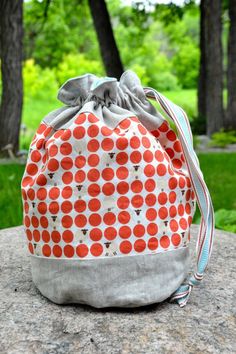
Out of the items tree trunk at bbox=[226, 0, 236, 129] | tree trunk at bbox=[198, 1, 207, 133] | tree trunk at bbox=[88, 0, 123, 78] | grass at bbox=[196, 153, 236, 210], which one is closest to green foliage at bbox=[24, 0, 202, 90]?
tree trunk at bbox=[198, 1, 207, 133]

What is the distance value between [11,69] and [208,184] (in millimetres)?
2752

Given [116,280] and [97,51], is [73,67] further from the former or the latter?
[116,280]

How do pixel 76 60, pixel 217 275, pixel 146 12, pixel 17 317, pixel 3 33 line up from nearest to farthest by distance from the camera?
pixel 17 317 → pixel 217 275 → pixel 3 33 → pixel 146 12 → pixel 76 60

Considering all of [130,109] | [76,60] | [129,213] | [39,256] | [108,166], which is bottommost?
[76,60]

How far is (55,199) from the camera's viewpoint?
5.28ft

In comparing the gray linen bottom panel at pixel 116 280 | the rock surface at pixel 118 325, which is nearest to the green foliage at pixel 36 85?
the rock surface at pixel 118 325

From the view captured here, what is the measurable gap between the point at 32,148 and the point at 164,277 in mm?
593

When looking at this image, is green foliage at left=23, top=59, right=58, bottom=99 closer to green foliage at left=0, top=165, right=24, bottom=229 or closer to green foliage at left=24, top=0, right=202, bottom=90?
green foliage at left=24, top=0, right=202, bottom=90

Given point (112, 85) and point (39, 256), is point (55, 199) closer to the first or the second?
point (39, 256)

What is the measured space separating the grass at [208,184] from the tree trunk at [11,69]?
0.98 metres

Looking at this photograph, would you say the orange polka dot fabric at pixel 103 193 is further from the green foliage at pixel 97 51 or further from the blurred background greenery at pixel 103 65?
the green foliage at pixel 97 51

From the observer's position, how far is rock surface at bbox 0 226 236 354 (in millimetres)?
1404

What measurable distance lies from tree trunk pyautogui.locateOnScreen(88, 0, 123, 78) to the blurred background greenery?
3.90 ft

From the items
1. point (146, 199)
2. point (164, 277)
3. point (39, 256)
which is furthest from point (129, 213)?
point (39, 256)
